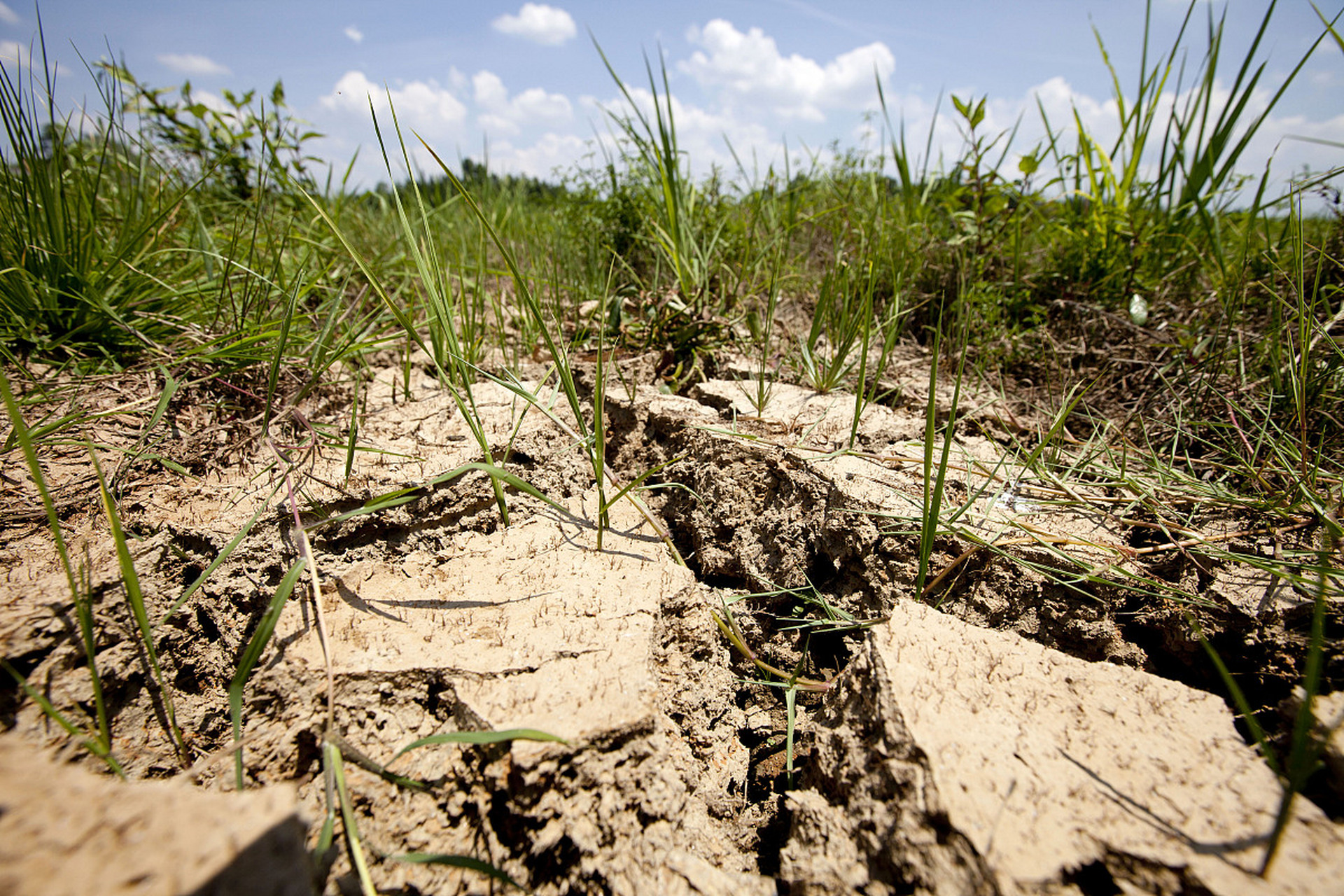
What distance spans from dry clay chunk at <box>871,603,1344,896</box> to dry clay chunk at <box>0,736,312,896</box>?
76 cm

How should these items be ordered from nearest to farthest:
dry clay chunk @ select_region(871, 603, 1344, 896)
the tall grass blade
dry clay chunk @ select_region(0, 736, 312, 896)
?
dry clay chunk @ select_region(0, 736, 312, 896) → dry clay chunk @ select_region(871, 603, 1344, 896) → the tall grass blade

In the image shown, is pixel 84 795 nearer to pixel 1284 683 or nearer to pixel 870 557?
pixel 870 557

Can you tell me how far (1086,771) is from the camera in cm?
77

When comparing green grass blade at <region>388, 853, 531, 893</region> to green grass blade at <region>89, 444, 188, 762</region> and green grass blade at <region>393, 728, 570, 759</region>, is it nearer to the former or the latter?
green grass blade at <region>393, 728, 570, 759</region>

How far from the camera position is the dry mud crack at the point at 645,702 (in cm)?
68

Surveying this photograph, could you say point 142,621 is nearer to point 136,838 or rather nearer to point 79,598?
point 79,598

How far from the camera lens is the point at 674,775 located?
2.95 ft

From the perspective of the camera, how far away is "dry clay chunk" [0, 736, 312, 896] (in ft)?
1.69

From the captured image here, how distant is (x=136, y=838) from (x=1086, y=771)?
1.09 meters

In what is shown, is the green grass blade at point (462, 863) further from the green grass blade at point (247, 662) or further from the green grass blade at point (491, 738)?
the green grass blade at point (247, 662)

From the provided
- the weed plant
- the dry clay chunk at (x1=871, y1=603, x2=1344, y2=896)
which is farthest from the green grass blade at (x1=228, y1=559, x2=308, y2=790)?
the dry clay chunk at (x1=871, y1=603, x2=1344, y2=896)

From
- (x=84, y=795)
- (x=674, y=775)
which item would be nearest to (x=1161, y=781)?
(x=674, y=775)

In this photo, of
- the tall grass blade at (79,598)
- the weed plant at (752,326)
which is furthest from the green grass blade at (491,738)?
the tall grass blade at (79,598)

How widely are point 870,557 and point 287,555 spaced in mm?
1157
